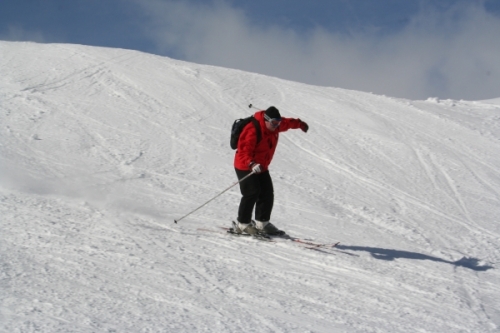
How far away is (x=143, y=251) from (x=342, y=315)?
210 cm

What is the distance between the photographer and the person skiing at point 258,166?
6.54 metres

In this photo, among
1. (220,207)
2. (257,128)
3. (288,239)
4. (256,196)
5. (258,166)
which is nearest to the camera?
(258,166)

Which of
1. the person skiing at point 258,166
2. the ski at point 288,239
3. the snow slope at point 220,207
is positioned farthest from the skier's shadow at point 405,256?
the person skiing at point 258,166

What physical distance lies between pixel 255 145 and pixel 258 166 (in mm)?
335

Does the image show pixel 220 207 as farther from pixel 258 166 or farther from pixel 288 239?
pixel 258 166

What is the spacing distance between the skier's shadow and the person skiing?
0.99 m

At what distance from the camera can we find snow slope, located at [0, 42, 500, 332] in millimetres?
4254

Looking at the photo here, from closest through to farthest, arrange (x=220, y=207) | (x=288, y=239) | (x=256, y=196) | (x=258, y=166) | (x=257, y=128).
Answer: (x=258, y=166)
(x=257, y=128)
(x=288, y=239)
(x=256, y=196)
(x=220, y=207)

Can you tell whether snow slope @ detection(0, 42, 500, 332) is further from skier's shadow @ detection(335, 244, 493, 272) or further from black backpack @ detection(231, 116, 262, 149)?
black backpack @ detection(231, 116, 262, 149)

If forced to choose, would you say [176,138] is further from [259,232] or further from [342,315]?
[342,315]

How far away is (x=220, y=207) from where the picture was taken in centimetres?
824

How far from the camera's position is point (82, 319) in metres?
3.70

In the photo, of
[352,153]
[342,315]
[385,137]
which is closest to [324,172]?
[352,153]

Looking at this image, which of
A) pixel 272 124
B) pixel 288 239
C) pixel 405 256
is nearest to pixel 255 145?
pixel 272 124
